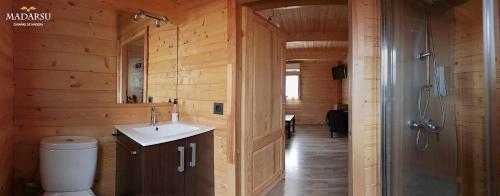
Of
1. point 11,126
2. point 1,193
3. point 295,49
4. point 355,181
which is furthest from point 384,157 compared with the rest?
point 295,49

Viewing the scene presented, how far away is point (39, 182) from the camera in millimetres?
1822

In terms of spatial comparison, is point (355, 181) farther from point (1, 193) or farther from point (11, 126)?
point (11, 126)

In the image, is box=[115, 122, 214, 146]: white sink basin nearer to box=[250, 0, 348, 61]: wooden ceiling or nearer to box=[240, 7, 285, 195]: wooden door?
box=[240, 7, 285, 195]: wooden door

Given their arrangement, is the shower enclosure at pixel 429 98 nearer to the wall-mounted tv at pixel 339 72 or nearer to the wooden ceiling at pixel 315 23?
the wooden ceiling at pixel 315 23

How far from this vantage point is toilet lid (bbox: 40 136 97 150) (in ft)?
5.53

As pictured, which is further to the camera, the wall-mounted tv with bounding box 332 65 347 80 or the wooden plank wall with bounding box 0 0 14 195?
the wall-mounted tv with bounding box 332 65 347 80

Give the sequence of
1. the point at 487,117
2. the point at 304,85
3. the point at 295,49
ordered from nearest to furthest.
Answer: the point at 487,117, the point at 295,49, the point at 304,85

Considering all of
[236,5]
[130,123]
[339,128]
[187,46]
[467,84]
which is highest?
[236,5]

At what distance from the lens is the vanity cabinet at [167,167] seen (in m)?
1.54

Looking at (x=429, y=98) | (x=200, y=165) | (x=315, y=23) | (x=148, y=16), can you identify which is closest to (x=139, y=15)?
(x=148, y=16)

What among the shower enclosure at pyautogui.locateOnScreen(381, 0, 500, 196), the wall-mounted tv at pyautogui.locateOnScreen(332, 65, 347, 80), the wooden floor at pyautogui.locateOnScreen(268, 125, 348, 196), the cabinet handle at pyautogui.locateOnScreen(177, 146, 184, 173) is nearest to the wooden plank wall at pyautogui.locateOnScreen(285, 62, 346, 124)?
the wall-mounted tv at pyautogui.locateOnScreen(332, 65, 347, 80)

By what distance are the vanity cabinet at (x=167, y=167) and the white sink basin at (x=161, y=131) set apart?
0.04 metres

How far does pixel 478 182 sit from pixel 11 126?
3071 millimetres

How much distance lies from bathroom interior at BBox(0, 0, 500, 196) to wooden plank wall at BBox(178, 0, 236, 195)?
0.04 feet
